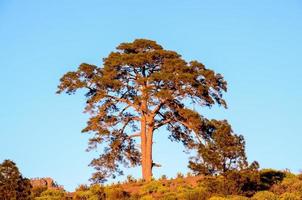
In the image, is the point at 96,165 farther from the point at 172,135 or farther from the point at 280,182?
the point at 280,182

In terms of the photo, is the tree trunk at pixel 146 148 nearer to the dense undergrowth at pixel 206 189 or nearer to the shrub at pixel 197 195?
the dense undergrowth at pixel 206 189

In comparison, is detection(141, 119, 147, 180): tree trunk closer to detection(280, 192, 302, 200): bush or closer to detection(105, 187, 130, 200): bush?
detection(105, 187, 130, 200): bush

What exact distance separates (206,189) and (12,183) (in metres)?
10.8

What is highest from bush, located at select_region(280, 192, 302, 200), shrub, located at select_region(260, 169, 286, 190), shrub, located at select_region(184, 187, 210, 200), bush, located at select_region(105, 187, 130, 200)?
shrub, located at select_region(260, 169, 286, 190)

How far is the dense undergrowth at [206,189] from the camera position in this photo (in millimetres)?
38094

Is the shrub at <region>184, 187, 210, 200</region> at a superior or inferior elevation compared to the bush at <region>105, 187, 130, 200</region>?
inferior

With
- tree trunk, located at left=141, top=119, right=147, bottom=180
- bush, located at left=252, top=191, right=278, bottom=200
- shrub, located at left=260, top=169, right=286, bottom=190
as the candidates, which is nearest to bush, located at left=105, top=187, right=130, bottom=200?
bush, located at left=252, top=191, right=278, bottom=200

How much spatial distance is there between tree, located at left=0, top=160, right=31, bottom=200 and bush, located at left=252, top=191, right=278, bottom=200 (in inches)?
504

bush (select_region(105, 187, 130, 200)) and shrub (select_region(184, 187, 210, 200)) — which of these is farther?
bush (select_region(105, 187, 130, 200))

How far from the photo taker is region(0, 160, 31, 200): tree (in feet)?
129

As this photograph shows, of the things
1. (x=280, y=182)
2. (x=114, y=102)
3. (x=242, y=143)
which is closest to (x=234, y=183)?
(x=242, y=143)

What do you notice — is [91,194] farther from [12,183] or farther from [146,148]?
[146,148]

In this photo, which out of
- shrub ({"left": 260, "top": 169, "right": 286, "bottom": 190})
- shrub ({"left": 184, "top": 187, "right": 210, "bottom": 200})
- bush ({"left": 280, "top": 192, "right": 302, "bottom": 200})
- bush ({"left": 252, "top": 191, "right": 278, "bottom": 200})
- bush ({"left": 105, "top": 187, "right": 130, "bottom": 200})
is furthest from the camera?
shrub ({"left": 260, "top": 169, "right": 286, "bottom": 190})

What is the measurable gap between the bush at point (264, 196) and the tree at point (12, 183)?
12.8 metres
